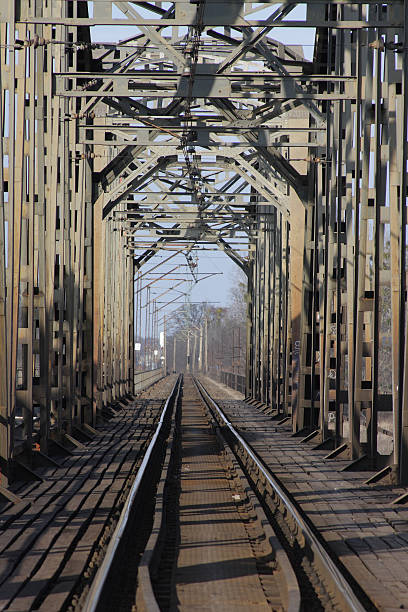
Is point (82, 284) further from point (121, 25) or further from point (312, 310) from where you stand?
point (121, 25)

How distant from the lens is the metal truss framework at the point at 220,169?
12.4 meters

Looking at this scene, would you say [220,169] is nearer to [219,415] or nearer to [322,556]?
[219,415]

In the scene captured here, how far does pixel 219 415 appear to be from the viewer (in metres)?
27.7

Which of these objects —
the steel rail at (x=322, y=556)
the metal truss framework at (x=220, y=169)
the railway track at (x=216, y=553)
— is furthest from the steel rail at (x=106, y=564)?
the metal truss framework at (x=220, y=169)

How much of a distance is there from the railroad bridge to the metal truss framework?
0.05 meters

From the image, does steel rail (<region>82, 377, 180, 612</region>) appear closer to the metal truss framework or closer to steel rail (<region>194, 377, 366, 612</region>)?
steel rail (<region>194, 377, 366, 612</region>)

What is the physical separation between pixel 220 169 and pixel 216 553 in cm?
2089

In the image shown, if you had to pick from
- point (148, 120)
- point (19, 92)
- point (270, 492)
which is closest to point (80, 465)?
point (270, 492)

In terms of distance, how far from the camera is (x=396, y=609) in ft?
20.1

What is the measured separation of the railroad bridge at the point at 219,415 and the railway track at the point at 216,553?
0.04 m

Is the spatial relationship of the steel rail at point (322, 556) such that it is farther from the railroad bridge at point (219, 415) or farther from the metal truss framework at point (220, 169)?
the metal truss framework at point (220, 169)

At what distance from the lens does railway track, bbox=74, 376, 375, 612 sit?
6430 millimetres

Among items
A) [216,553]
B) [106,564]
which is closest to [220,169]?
[216,553]

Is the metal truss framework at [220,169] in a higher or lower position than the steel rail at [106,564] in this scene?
higher
